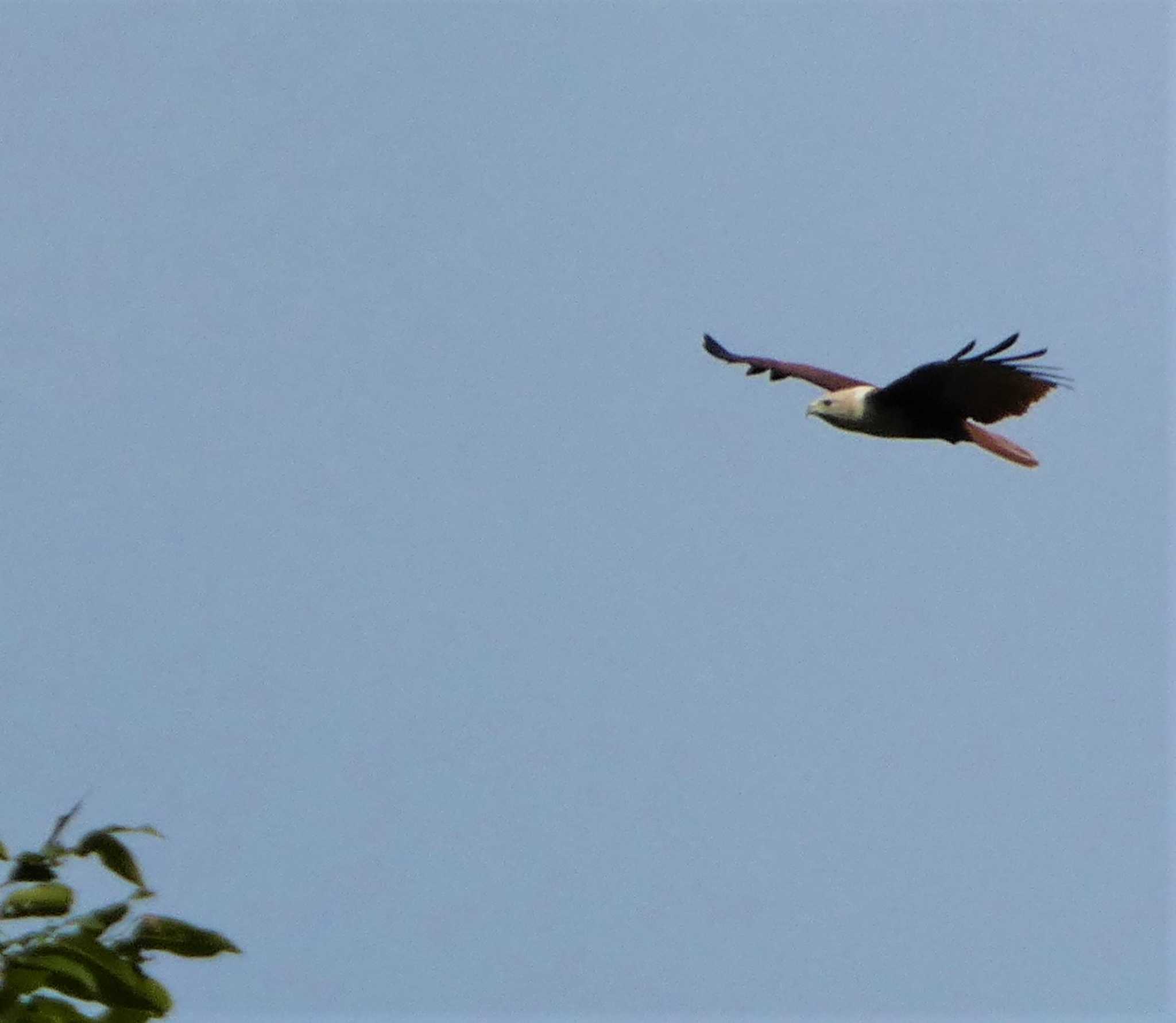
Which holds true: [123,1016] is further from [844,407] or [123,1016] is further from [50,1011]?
[844,407]

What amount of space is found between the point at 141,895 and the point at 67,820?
0.67 feet

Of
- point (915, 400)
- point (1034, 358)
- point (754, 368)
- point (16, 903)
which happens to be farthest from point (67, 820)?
point (754, 368)

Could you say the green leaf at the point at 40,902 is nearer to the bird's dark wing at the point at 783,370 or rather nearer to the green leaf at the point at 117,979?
the green leaf at the point at 117,979

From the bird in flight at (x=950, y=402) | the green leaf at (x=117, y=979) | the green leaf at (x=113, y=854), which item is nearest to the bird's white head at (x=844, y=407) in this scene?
the bird in flight at (x=950, y=402)

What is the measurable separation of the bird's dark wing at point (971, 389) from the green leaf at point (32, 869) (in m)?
7.30

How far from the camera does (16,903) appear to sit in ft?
11.2

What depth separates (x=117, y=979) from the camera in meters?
3.44

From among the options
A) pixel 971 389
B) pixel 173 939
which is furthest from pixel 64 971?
pixel 971 389

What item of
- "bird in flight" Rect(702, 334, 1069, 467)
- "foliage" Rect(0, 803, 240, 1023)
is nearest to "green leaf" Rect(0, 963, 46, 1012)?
"foliage" Rect(0, 803, 240, 1023)

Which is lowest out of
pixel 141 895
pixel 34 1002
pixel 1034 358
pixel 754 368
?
pixel 34 1002

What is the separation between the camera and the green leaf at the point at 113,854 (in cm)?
361

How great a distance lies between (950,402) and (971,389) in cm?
26

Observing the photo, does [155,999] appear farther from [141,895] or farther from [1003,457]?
[1003,457]

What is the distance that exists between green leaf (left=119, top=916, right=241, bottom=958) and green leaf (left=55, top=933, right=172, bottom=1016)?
56mm
